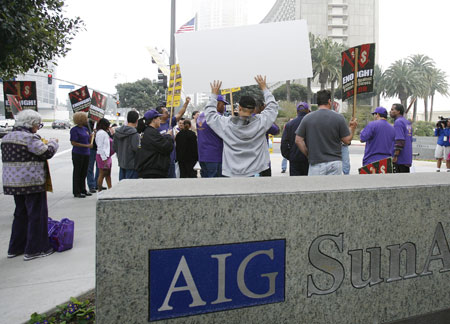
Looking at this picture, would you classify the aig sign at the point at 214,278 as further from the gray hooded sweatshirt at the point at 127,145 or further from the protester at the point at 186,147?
the gray hooded sweatshirt at the point at 127,145

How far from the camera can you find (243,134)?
4.13 meters

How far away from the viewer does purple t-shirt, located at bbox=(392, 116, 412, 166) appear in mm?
6527

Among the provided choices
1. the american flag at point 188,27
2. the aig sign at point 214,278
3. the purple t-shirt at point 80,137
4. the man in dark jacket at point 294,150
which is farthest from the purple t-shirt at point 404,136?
the american flag at point 188,27

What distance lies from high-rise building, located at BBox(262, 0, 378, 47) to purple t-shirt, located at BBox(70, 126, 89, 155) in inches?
3824

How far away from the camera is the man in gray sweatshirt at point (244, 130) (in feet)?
13.6

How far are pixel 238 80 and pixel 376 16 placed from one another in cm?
10788

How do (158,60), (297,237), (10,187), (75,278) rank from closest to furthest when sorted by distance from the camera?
(297,237) < (75,278) < (10,187) < (158,60)

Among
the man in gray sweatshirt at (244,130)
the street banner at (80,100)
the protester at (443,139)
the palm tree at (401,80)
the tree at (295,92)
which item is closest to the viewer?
the man in gray sweatshirt at (244,130)

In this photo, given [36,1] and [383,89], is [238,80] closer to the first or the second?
[36,1]

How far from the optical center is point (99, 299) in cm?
208

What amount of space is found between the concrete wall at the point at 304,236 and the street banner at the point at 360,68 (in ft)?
9.42

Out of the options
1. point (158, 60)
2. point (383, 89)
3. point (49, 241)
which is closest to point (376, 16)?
point (383, 89)

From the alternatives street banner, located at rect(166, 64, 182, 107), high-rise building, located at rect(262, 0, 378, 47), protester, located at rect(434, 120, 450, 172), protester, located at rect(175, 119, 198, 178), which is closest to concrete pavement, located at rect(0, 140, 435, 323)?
protester, located at rect(175, 119, 198, 178)

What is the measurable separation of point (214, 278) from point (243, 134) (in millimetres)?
2133
